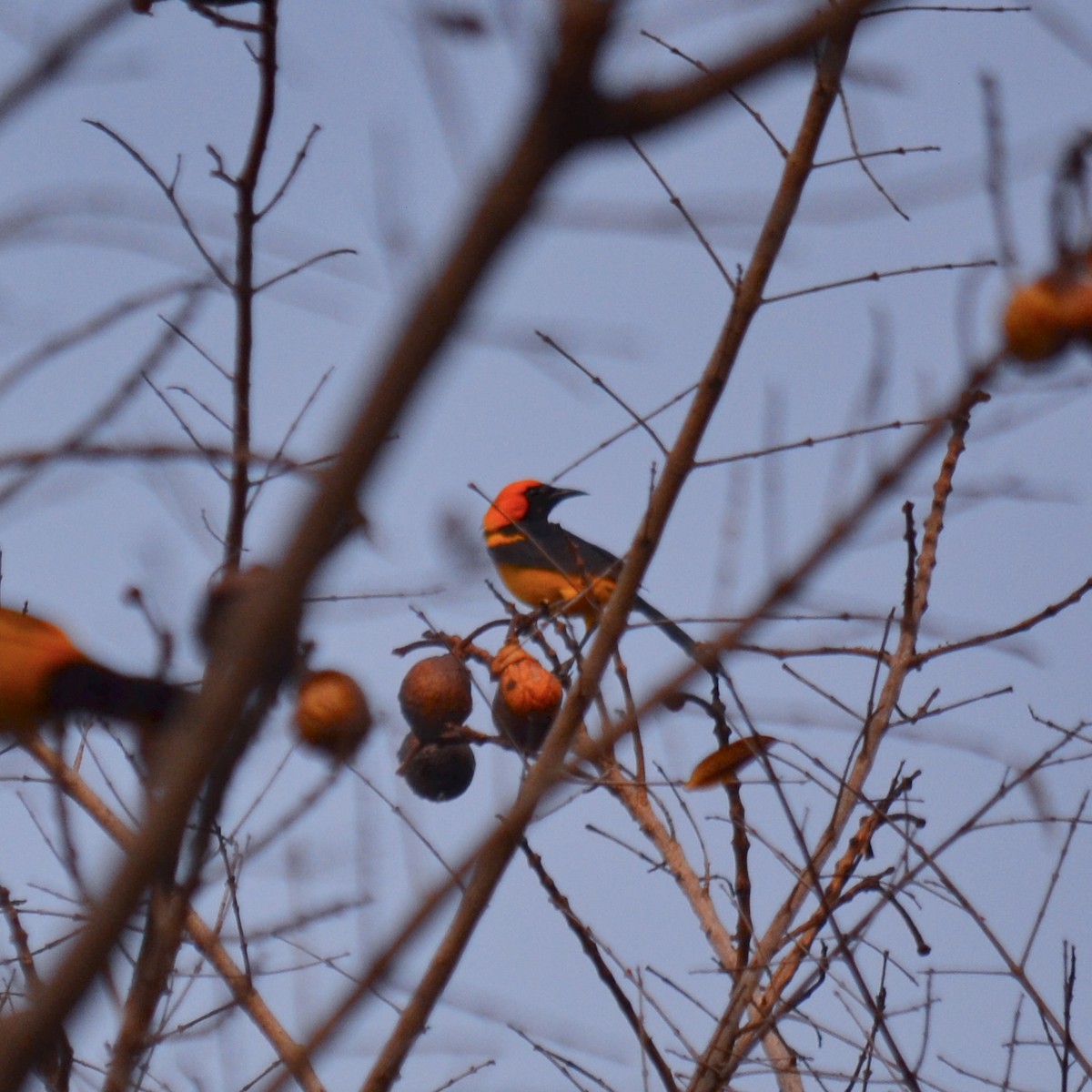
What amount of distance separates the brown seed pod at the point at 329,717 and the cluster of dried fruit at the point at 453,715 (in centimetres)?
158

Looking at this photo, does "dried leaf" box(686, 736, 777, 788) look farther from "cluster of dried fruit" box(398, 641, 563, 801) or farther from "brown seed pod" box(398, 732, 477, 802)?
"brown seed pod" box(398, 732, 477, 802)

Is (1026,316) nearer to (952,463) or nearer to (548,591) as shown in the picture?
(952,463)

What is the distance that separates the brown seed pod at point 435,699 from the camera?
3229 millimetres

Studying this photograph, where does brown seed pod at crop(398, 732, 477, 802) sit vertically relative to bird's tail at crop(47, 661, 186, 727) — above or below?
above

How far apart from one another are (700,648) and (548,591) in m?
6.04

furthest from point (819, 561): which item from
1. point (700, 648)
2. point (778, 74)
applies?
point (778, 74)

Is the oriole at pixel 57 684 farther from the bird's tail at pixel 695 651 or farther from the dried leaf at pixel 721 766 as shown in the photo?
the dried leaf at pixel 721 766

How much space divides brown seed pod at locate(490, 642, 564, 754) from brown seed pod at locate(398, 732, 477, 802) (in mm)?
123

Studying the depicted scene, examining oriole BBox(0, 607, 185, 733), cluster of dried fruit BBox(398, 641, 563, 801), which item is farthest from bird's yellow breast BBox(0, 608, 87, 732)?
cluster of dried fruit BBox(398, 641, 563, 801)

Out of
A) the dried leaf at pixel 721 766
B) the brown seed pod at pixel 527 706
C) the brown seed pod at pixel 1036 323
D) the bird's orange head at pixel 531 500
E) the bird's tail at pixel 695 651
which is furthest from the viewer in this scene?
the bird's orange head at pixel 531 500

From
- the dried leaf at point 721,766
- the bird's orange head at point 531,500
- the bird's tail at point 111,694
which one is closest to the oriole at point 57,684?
the bird's tail at point 111,694

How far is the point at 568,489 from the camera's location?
852cm

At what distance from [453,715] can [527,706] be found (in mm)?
177

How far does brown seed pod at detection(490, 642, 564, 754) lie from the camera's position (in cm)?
320
